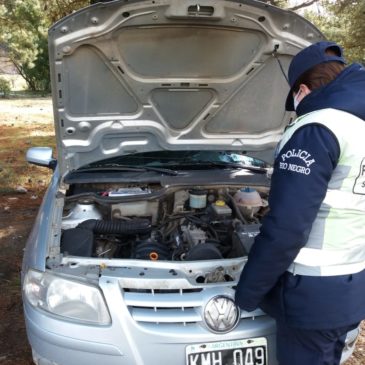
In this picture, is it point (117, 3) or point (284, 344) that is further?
point (117, 3)

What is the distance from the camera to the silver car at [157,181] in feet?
6.42

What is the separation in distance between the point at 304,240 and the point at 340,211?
18 cm

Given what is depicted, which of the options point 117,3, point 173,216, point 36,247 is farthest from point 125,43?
point 36,247

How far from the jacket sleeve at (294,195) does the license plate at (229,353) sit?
1.49 ft

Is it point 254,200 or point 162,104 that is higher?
point 162,104

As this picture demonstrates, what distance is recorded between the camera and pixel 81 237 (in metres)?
2.44

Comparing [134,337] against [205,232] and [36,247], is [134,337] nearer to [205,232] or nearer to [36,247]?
[36,247]

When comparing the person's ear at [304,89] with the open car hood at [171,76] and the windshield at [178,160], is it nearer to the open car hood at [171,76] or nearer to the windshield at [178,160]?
the open car hood at [171,76]

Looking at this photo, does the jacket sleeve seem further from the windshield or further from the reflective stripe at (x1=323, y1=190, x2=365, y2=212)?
the windshield

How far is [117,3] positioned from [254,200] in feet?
5.14

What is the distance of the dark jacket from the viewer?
5.10 feet

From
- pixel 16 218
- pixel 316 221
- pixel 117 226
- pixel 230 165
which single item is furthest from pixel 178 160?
pixel 16 218

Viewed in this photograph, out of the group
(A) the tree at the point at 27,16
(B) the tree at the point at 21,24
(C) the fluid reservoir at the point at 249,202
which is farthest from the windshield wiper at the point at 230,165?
(B) the tree at the point at 21,24

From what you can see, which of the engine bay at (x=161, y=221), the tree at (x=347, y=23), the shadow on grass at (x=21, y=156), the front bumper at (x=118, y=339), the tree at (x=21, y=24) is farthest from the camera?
the tree at (x=21, y=24)
